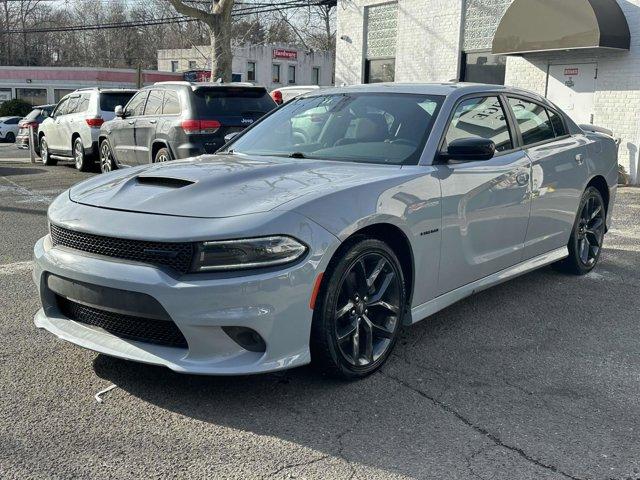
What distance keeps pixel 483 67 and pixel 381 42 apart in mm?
3722

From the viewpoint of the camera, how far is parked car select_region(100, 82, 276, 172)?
1025 cm

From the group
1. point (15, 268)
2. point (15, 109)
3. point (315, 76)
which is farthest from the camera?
point (315, 76)

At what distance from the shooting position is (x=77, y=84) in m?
54.3

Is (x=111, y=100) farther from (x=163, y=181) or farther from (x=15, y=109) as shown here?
(x=15, y=109)

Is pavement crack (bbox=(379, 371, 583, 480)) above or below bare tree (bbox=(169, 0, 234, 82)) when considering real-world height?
below

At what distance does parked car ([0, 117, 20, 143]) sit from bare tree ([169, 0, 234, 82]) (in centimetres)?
A: 1351

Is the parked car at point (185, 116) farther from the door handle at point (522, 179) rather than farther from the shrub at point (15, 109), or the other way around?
the shrub at point (15, 109)

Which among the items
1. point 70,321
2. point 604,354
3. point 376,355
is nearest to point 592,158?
point 604,354

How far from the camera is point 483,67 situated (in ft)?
A: 54.2

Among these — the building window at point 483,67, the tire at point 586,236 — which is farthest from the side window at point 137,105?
the building window at point 483,67

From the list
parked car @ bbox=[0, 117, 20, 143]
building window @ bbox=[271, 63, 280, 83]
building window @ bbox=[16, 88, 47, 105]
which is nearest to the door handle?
parked car @ bbox=[0, 117, 20, 143]

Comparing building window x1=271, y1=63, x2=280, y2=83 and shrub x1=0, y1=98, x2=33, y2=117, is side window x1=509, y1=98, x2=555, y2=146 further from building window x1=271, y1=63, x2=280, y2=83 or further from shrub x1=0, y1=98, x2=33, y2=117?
building window x1=271, y1=63, x2=280, y2=83

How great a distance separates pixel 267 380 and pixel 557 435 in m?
1.50

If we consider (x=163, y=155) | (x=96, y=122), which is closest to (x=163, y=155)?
(x=163, y=155)
